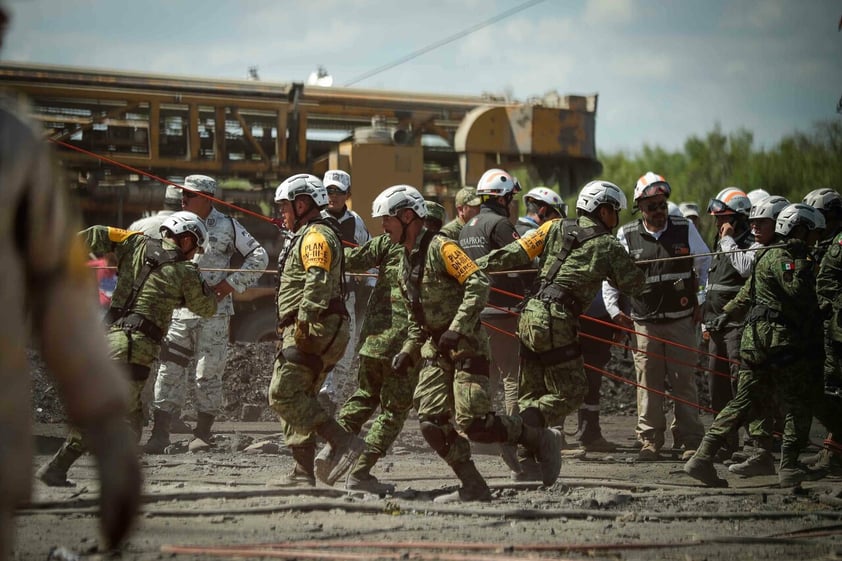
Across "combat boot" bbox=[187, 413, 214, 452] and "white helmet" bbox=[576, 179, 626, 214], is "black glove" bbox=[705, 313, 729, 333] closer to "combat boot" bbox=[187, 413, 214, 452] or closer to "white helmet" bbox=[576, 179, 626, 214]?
"white helmet" bbox=[576, 179, 626, 214]

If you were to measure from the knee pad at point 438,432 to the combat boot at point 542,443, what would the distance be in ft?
1.81

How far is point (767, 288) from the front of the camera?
27.8 ft

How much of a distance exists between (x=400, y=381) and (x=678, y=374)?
3.24m

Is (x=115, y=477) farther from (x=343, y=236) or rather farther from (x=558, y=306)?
(x=343, y=236)

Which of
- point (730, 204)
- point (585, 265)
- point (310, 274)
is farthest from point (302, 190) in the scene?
point (730, 204)

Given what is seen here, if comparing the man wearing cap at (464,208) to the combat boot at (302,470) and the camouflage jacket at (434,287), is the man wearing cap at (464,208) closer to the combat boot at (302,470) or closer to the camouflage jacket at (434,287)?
the camouflage jacket at (434,287)

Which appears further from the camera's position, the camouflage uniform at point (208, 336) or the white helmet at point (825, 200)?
the white helmet at point (825, 200)

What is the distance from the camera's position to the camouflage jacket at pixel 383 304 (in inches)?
295

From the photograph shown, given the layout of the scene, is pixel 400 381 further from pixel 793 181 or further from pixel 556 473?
pixel 793 181

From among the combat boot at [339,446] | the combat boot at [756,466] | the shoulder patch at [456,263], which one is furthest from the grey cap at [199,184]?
the combat boot at [756,466]

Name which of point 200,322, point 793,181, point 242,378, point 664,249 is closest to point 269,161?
point 242,378

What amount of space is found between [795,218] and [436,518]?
12.8ft

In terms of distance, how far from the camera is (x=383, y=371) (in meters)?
7.53

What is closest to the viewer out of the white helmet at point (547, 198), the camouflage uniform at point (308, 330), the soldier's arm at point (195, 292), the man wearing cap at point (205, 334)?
the camouflage uniform at point (308, 330)
